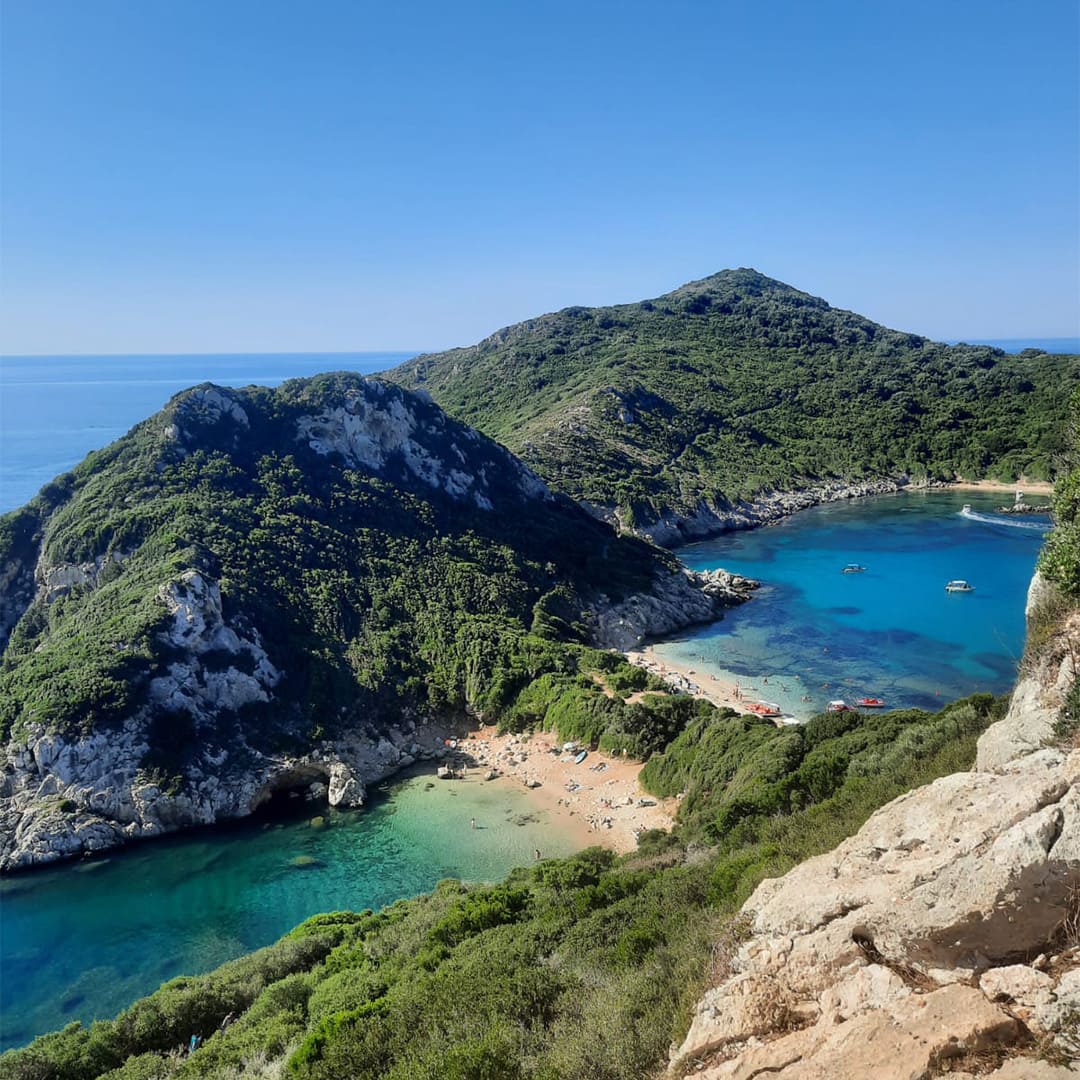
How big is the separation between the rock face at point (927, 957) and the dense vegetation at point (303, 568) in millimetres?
33235

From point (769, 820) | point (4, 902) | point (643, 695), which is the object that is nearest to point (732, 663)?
point (643, 695)

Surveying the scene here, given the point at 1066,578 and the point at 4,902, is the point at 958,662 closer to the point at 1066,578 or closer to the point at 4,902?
the point at 1066,578

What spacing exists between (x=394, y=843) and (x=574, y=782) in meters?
8.60

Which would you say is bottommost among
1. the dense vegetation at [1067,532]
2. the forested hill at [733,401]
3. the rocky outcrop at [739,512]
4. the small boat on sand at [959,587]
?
the small boat on sand at [959,587]

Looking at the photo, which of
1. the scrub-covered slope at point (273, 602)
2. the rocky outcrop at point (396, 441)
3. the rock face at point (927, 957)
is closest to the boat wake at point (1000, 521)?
the scrub-covered slope at point (273, 602)

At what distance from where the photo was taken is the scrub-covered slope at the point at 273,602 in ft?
110

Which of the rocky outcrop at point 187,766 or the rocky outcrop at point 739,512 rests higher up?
the rocky outcrop at point 739,512

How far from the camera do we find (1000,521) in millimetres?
82688

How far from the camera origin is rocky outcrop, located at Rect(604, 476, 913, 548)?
3312 inches

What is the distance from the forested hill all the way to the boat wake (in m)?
8.02

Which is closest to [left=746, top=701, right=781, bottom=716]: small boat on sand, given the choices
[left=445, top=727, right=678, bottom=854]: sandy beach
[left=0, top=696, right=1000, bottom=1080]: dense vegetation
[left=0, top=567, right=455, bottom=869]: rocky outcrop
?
[left=445, top=727, right=678, bottom=854]: sandy beach

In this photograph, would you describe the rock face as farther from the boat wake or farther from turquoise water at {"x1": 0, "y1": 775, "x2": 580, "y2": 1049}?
the boat wake

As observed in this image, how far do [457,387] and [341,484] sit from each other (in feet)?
306

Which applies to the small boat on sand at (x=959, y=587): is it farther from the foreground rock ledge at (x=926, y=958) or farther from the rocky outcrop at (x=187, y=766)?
the foreground rock ledge at (x=926, y=958)
